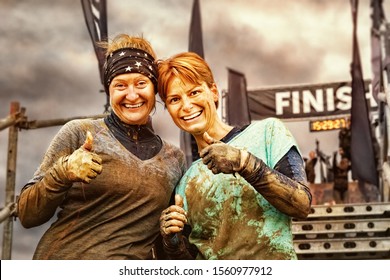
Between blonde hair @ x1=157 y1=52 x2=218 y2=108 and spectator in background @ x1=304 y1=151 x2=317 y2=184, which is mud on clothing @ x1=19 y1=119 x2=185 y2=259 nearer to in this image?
blonde hair @ x1=157 y1=52 x2=218 y2=108

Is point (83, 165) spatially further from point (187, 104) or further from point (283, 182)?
point (283, 182)

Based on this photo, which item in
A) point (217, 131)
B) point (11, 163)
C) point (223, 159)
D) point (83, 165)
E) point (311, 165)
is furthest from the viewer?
point (311, 165)

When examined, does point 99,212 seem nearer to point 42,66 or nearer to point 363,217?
point 42,66

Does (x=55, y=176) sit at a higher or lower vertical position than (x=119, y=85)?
lower

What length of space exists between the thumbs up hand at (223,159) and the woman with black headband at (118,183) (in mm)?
397

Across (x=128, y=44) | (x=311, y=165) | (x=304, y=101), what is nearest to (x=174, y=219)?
(x=128, y=44)

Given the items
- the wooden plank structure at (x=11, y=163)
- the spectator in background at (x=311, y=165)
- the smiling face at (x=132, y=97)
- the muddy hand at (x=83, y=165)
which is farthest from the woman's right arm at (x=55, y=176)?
the spectator in background at (x=311, y=165)

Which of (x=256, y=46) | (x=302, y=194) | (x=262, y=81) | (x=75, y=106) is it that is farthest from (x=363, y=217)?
(x=302, y=194)

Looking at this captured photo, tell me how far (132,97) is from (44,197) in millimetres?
430

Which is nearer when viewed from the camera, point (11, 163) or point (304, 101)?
point (11, 163)

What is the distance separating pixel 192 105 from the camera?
207cm

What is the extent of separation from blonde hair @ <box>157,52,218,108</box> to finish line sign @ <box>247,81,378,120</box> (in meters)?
1.86

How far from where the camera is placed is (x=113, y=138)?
6.95ft

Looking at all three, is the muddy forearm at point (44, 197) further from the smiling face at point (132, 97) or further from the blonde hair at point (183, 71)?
the blonde hair at point (183, 71)
